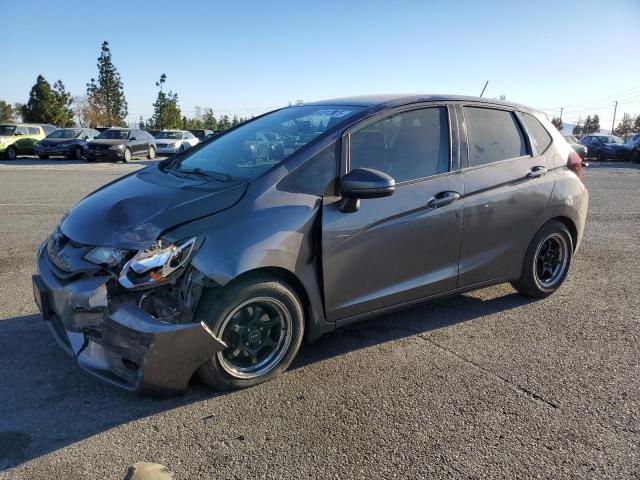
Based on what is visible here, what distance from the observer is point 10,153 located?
78.4 ft

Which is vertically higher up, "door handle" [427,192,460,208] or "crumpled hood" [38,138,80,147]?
"door handle" [427,192,460,208]

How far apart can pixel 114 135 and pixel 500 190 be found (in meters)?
23.5

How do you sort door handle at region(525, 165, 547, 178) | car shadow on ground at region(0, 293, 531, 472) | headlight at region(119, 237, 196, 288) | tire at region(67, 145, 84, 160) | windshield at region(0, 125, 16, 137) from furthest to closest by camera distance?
tire at region(67, 145, 84, 160) → windshield at region(0, 125, 16, 137) → door handle at region(525, 165, 547, 178) → headlight at region(119, 237, 196, 288) → car shadow on ground at region(0, 293, 531, 472)

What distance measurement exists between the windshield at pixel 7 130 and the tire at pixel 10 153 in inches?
25.5

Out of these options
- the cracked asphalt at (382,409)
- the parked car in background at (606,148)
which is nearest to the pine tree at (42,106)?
the parked car in background at (606,148)

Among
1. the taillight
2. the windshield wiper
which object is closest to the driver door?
the windshield wiper

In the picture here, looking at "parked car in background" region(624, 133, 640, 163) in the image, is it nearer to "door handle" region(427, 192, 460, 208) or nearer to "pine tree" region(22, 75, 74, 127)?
"door handle" region(427, 192, 460, 208)

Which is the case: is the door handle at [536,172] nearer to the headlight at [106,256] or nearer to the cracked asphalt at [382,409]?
the cracked asphalt at [382,409]

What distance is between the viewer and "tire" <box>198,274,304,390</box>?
2.93 meters

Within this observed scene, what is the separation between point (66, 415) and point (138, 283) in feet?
2.74

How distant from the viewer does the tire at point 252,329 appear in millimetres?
2930

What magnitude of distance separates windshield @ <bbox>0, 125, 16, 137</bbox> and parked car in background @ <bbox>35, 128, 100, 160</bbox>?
134cm

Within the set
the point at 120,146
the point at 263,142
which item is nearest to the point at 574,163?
the point at 263,142

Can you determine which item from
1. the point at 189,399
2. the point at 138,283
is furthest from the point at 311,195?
the point at 189,399
